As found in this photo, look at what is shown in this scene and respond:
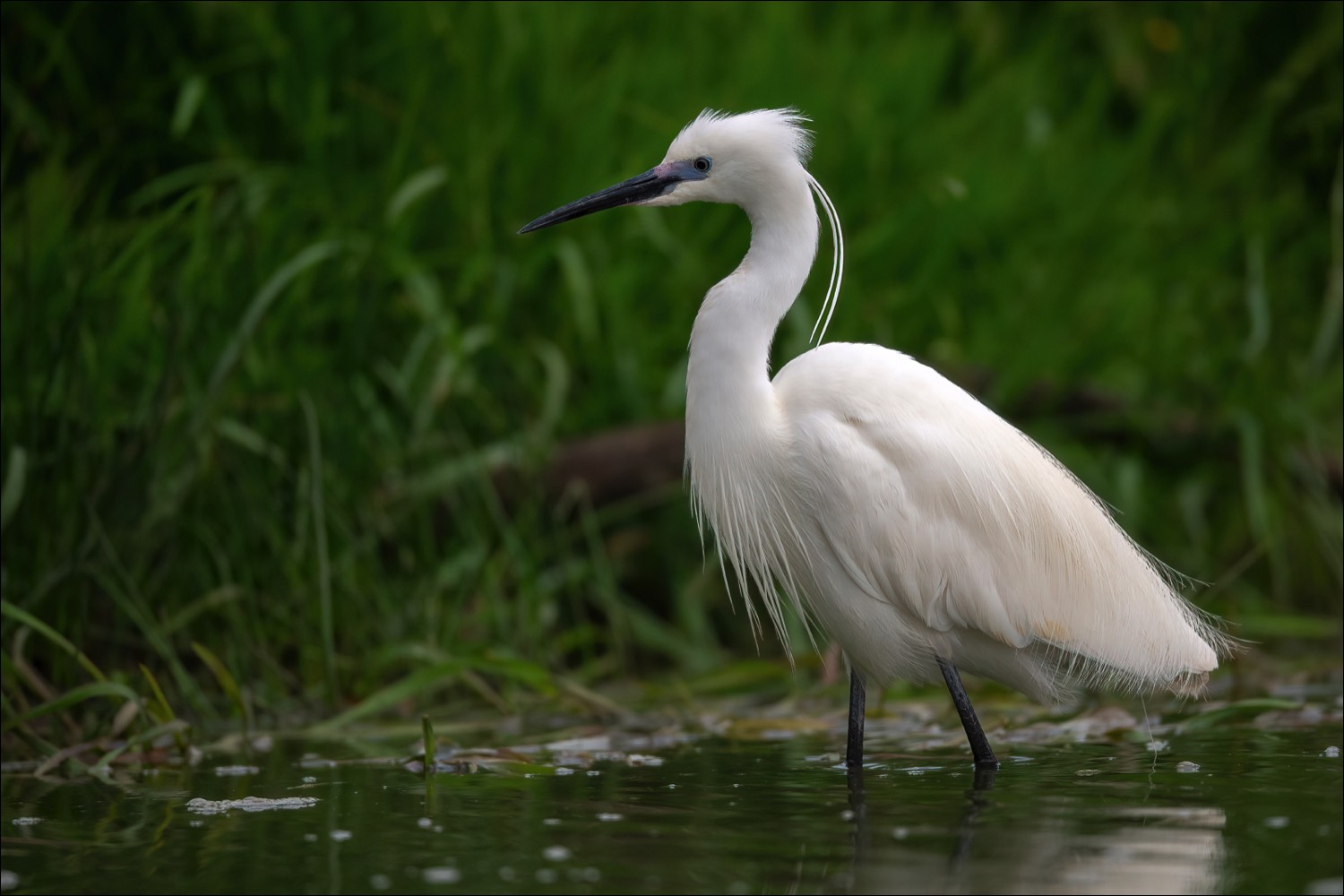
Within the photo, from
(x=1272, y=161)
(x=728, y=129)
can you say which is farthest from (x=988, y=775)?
(x=1272, y=161)

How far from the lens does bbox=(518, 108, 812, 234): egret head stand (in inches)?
146

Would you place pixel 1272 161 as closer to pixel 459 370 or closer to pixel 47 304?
pixel 459 370

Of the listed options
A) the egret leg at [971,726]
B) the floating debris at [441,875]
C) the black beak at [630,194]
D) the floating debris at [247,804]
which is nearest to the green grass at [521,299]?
the floating debris at [247,804]

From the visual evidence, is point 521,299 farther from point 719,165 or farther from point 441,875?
point 441,875

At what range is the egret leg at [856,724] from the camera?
348cm

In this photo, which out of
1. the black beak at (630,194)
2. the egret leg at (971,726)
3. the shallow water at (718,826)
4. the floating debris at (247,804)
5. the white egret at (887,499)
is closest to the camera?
the shallow water at (718,826)

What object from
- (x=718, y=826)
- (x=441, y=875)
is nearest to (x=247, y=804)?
(x=441, y=875)

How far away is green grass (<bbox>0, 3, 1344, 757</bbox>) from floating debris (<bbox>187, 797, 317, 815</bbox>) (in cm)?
78

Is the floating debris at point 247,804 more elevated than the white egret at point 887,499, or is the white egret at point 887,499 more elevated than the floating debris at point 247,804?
the white egret at point 887,499

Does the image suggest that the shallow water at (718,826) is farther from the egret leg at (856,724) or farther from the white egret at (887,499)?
the white egret at (887,499)

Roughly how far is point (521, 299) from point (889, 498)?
2.68m

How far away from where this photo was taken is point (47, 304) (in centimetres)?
450

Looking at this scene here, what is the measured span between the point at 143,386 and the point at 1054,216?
422 cm

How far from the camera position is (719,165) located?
12.4 ft
